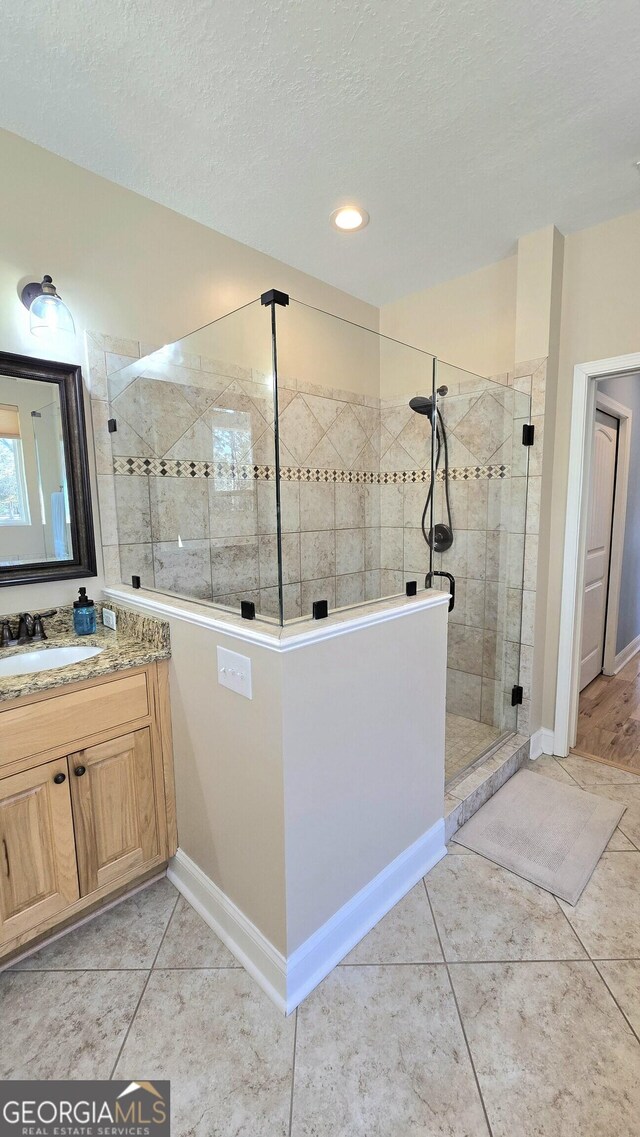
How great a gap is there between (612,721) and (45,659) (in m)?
3.27

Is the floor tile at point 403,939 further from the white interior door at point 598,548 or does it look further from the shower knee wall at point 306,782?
the white interior door at point 598,548

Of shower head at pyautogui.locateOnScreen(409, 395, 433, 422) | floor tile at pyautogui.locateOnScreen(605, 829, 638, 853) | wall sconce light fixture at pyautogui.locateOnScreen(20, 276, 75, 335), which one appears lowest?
floor tile at pyautogui.locateOnScreen(605, 829, 638, 853)

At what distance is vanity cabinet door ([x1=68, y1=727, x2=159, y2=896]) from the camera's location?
1.53m

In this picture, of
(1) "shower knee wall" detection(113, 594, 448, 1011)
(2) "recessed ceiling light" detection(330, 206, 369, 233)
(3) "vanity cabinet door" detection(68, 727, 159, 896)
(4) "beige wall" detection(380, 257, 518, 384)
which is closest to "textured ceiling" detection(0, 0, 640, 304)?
(2) "recessed ceiling light" detection(330, 206, 369, 233)

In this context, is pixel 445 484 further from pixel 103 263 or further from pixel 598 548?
pixel 103 263

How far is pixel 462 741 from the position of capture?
2.55 meters

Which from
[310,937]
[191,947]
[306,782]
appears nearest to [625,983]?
[310,937]

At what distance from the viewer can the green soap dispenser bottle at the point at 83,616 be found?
185 centimetres

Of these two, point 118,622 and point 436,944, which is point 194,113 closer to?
point 118,622

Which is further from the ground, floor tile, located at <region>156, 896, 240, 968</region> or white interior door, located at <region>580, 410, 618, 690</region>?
white interior door, located at <region>580, 410, 618, 690</region>

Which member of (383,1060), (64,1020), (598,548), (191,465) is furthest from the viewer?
(598,548)

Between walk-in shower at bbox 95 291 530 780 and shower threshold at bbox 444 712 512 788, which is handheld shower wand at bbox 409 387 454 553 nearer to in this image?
walk-in shower at bbox 95 291 530 780

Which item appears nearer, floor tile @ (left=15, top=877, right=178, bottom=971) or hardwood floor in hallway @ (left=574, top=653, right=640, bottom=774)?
floor tile @ (left=15, top=877, right=178, bottom=971)

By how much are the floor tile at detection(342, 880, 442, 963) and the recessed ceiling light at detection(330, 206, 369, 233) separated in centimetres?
291
